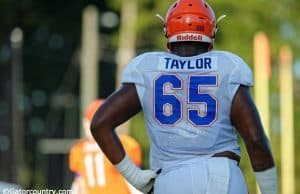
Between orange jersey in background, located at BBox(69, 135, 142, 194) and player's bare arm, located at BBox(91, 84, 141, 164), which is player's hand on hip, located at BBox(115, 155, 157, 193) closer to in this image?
player's bare arm, located at BBox(91, 84, 141, 164)

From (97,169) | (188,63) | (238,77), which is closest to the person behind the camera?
(238,77)

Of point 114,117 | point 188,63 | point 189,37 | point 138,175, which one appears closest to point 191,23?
point 189,37

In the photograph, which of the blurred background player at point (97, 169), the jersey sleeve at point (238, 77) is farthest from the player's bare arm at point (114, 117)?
the blurred background player at point (97, 169)

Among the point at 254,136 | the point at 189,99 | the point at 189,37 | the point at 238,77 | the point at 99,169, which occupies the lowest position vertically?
the point at 99,169

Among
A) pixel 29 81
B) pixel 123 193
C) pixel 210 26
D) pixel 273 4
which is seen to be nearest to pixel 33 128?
pixel 29 81

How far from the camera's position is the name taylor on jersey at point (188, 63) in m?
5.21

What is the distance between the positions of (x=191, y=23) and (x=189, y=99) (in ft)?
1.25

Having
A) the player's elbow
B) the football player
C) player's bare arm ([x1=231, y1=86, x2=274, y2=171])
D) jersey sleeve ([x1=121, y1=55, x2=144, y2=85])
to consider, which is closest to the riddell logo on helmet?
the football player

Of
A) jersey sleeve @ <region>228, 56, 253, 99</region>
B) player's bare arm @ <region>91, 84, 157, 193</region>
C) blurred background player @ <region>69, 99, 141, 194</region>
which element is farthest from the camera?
blurred background player @ <region>69, 99, 141, 194</region>

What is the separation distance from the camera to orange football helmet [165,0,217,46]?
5.33 m

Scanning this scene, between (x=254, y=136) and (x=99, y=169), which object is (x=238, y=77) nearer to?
(x=254, y=136)

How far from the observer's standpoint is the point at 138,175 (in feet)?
17.3

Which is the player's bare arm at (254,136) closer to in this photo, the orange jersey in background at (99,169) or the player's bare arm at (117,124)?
the player's bare arm at (117,124)

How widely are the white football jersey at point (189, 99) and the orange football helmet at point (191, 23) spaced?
4.4 inches
